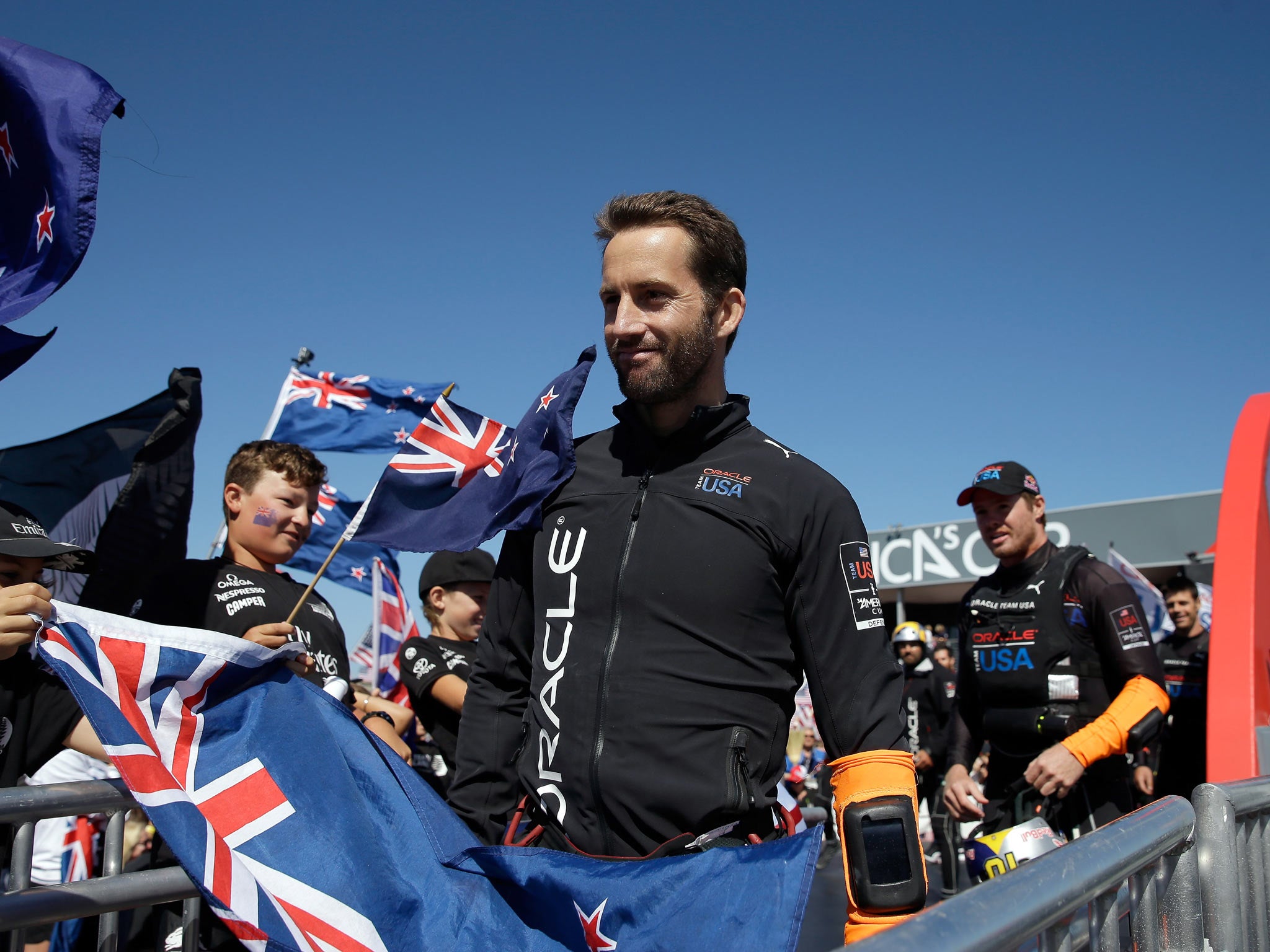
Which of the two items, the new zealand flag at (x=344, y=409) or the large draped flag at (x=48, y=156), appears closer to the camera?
the large draped flag at (x=48, y=156)

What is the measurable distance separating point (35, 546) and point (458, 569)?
2.35m

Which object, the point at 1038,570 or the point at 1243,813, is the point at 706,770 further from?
the point at 1038,570

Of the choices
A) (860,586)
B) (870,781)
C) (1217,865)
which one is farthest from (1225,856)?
(860,586)

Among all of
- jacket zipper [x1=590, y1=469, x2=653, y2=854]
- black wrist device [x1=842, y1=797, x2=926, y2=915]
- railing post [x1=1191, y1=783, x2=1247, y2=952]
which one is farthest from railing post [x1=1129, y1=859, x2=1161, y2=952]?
jacket zipper [x1=590, y1=469, x2=653, y2=854]

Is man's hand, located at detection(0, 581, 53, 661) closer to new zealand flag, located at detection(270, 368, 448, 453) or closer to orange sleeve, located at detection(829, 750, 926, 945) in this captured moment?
orange sleeve, located at detection(829, 750, 926, 945)

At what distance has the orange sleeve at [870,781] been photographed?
189cm

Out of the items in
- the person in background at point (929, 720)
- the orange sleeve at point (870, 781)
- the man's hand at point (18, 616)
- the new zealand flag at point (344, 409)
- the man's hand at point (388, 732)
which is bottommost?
the person in background at point (929, 720)

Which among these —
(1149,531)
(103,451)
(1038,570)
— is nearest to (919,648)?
(1038,570)

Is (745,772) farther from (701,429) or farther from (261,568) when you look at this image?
(261,568)

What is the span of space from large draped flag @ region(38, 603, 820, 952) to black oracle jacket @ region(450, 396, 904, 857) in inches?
5.3

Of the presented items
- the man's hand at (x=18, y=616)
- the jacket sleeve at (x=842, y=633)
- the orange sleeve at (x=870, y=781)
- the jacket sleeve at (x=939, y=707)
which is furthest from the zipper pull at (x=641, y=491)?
the jacket sleeve at (x=939, y=707)

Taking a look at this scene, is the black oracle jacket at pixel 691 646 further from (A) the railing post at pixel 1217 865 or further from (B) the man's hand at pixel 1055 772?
(B) the man's hand at pixel 1055 772

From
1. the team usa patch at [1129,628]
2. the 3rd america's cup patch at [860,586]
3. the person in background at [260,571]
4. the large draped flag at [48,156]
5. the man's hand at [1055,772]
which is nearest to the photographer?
the 3rd america's cup patch at [860,586]

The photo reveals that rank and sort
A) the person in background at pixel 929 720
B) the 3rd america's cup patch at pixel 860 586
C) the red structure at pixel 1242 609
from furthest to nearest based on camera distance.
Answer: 1. the person in background at pixel 929 720
2. the red structure at pixel 1242 609
3. the 3rd america's cup patch at pixel 860 586
